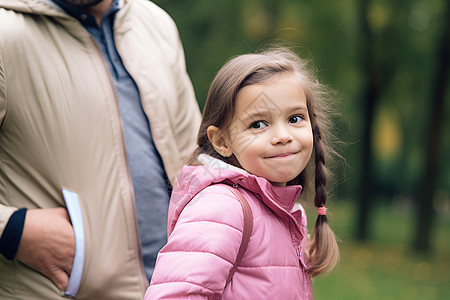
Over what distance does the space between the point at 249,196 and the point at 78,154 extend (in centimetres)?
81

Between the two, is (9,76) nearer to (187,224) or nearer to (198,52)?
(187,224)

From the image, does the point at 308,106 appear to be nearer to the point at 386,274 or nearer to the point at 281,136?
the point at 281,136

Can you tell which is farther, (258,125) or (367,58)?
(367,58)

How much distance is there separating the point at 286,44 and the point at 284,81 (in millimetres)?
595

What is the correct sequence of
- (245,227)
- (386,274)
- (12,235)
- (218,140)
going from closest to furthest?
(245,227) < (218,140) < (12,235) < (386,274)

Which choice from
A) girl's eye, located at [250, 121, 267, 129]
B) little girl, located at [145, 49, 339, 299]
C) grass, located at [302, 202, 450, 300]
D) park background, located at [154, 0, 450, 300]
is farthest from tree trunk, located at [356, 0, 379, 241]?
girl's eye, located at [250, 121, 267, 129]

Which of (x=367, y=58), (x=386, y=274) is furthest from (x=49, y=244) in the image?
(x=367, y=58)

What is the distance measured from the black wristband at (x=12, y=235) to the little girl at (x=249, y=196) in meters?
0.61

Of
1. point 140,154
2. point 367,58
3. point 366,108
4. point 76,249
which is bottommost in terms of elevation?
point 366,108

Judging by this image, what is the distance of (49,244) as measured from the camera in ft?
7.16

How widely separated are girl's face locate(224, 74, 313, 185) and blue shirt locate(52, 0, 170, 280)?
2.09 feet

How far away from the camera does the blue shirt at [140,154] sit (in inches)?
96.1

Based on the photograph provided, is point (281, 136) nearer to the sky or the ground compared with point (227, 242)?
nearer to the sky

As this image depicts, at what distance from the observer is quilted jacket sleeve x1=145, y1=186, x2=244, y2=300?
5.21ft
